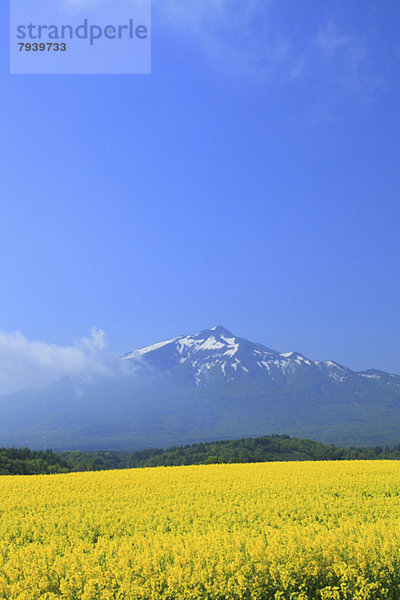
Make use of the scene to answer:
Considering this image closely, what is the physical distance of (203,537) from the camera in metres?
11.0

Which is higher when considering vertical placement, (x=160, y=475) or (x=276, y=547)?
(x=276, y=547)

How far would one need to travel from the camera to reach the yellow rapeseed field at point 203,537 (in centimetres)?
868

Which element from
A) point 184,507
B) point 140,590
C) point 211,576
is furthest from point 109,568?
point 184,507

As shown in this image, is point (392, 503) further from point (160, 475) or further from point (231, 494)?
point (160, 475)

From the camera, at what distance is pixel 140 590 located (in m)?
8.39

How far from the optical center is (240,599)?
27.9ft

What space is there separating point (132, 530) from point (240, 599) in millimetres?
5999

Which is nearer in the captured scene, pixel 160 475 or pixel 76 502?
pixel 76 502

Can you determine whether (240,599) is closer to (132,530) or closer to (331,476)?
(132,530)

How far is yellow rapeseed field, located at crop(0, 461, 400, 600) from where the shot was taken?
8.68m

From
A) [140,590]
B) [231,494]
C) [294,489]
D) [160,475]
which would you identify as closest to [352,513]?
[294,489]

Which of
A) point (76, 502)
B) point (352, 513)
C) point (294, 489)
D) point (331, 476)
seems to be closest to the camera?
point (352, 513)

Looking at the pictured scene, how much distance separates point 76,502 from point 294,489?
908cm

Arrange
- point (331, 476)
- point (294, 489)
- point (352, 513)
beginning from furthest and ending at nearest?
point (331, 476), point (294, 489), point (352, 513)
